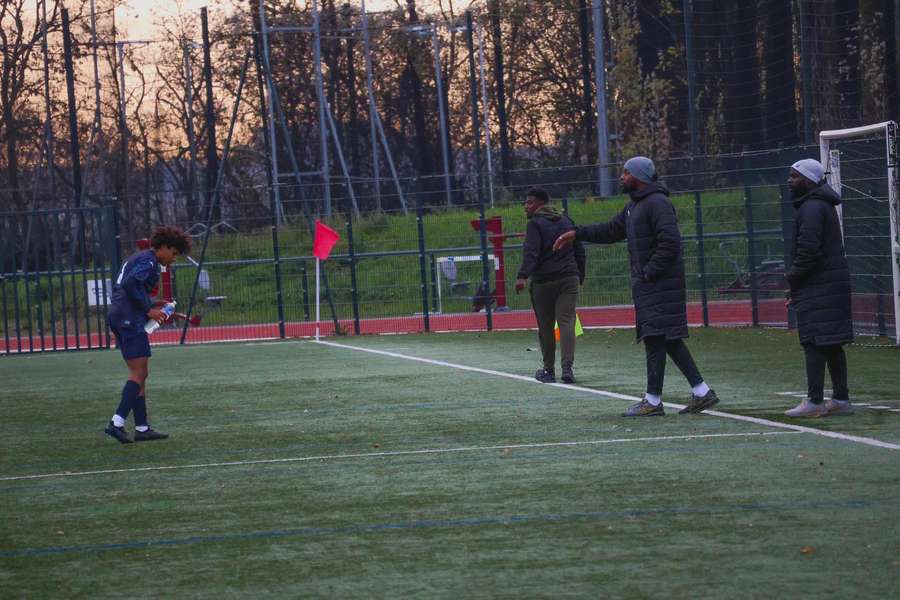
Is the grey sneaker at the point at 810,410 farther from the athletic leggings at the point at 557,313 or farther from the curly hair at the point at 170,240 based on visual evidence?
the curly hair at the point at 170,240

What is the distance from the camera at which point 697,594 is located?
4.78 metres

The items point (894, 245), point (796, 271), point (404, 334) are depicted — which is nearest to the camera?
point (796, 271)

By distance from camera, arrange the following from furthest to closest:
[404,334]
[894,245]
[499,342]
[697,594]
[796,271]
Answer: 1. [404,334]
2. [499,342]
3. [894,245]
4. [796,271]
5. [697,594]

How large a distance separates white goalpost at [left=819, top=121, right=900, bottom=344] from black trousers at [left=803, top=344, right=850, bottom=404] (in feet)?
21.3

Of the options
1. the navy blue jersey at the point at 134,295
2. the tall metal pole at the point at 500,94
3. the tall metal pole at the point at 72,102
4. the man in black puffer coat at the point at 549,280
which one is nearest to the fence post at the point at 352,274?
the man in black puffer coat at the point at 549,280

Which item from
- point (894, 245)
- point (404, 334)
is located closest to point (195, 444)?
point (894, 245)

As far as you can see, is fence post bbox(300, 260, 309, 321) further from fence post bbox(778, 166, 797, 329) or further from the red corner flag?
fence post bbox(778, 166, 797, 329)

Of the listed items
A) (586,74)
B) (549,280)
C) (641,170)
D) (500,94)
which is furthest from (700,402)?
(500,94)

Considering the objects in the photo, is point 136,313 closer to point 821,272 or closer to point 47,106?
point 821,272

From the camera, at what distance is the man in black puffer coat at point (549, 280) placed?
Answer: 13062 millimetres

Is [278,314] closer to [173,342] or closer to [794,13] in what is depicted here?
[173,342]

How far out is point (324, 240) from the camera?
72.1ft

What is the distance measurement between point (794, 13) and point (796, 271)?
48.7ft

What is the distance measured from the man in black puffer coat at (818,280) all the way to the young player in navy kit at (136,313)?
165 inches
